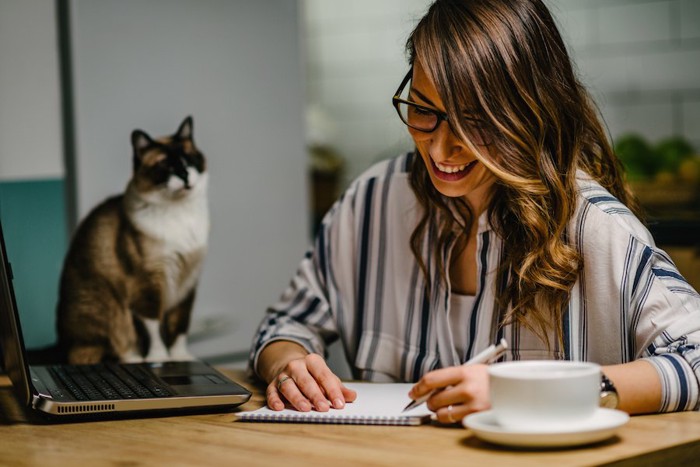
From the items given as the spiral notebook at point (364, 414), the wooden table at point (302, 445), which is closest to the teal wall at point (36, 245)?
the wooden table at point (302, 445)

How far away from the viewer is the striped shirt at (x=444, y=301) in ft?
4.41

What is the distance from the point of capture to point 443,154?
4.75ft

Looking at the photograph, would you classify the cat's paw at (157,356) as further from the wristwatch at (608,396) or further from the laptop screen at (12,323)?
the wristwatch at (608,396)

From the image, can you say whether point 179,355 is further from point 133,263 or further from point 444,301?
point 444,301

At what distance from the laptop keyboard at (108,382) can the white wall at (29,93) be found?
1.26 ft

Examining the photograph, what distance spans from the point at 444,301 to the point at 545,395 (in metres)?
0.66

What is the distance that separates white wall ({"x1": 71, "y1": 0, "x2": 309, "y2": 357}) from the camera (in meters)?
1.78

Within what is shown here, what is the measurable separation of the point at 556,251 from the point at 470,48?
12.9 inches

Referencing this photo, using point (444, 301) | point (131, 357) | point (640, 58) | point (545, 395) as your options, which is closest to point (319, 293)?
point (444, 301)

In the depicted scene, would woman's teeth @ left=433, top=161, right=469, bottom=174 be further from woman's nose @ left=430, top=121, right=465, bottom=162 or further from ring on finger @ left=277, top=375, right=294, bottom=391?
ring on finger @ left=277, top=375, right=294, bottom=391

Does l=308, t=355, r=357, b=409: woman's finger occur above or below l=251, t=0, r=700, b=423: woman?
below

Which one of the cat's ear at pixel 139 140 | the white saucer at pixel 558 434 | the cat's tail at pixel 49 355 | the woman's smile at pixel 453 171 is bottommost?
the cat's tail at pixel 49 355

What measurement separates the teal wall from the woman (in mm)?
430

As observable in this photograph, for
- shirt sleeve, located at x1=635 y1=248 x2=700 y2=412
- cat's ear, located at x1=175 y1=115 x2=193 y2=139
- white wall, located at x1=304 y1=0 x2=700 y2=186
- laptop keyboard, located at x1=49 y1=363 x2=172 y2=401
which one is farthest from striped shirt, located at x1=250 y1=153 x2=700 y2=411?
white wall, located at x1=304 y1=0 x2=700 y2=186
